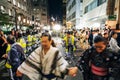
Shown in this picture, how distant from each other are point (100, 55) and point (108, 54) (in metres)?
0.16

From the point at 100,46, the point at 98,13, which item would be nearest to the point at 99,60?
the point at 100,46

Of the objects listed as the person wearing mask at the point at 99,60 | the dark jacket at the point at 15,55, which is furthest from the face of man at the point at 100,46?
the dark jacket at the point at 15,55

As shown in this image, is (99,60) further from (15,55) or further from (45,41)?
(15,55)

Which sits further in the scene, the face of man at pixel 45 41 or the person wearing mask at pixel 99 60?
the person wearing mask at pixel 99 60

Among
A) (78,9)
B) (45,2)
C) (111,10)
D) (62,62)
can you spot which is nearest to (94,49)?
(62,62)

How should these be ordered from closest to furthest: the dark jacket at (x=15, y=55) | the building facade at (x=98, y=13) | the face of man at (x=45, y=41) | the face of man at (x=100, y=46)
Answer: the face of man at (x=45, y=41), the face of man at (x=100, y=46), the dark jacket at (x=15, y=55), the building facade at (x=98, y=13)

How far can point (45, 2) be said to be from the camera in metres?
123

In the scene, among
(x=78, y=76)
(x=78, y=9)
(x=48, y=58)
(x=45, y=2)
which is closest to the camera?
(x=48, y=58)

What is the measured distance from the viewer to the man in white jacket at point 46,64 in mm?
4016

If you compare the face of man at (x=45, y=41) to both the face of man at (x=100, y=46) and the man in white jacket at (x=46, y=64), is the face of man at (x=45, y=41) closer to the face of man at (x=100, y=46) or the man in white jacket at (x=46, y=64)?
the man in white jacket at (x=46, y=64)

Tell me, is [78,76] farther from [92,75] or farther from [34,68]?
[34,68]

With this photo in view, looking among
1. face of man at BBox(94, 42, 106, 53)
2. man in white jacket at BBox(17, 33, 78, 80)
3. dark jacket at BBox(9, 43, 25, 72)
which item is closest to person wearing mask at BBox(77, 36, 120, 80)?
face of man at BBox(94, 42, 106, 53)

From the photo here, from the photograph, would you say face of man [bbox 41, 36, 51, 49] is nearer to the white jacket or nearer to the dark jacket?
the white jacket

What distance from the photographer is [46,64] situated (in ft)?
13.2
